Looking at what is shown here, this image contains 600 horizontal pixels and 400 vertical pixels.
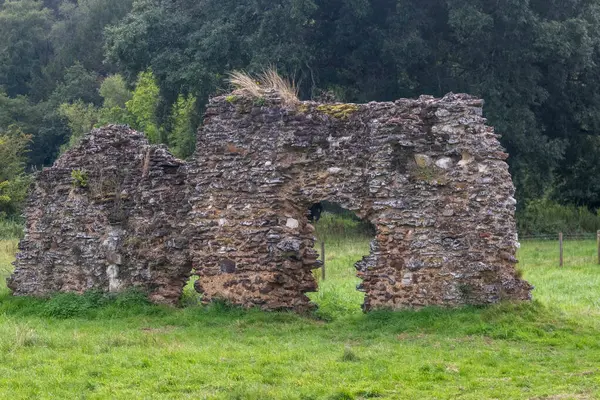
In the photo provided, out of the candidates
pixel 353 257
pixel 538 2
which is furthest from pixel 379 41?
pixel 353 257

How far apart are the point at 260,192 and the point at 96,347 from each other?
12.3 feet

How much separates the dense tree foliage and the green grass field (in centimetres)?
1407

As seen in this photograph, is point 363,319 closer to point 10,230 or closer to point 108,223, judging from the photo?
point 108,223

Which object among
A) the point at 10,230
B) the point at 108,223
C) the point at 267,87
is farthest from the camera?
the point at 10,230

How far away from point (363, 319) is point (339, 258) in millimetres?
10284

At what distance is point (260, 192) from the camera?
14281 millimetres

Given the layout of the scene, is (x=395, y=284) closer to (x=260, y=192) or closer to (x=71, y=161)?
(x=260, y=192)

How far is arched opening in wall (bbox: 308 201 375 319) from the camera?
15039 mm

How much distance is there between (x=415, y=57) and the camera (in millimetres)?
30453

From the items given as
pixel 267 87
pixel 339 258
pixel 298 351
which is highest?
pixel 267 87

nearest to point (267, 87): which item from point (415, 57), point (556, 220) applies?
point (415, 57)

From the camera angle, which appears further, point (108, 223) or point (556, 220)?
point (556, 220)

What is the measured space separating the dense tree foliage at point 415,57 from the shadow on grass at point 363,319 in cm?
1441

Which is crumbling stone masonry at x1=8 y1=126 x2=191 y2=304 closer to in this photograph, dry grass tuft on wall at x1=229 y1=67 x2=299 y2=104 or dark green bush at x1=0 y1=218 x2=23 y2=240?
dry grass tuft on wall at x1=229 y1=67 x2=299 y2=104
